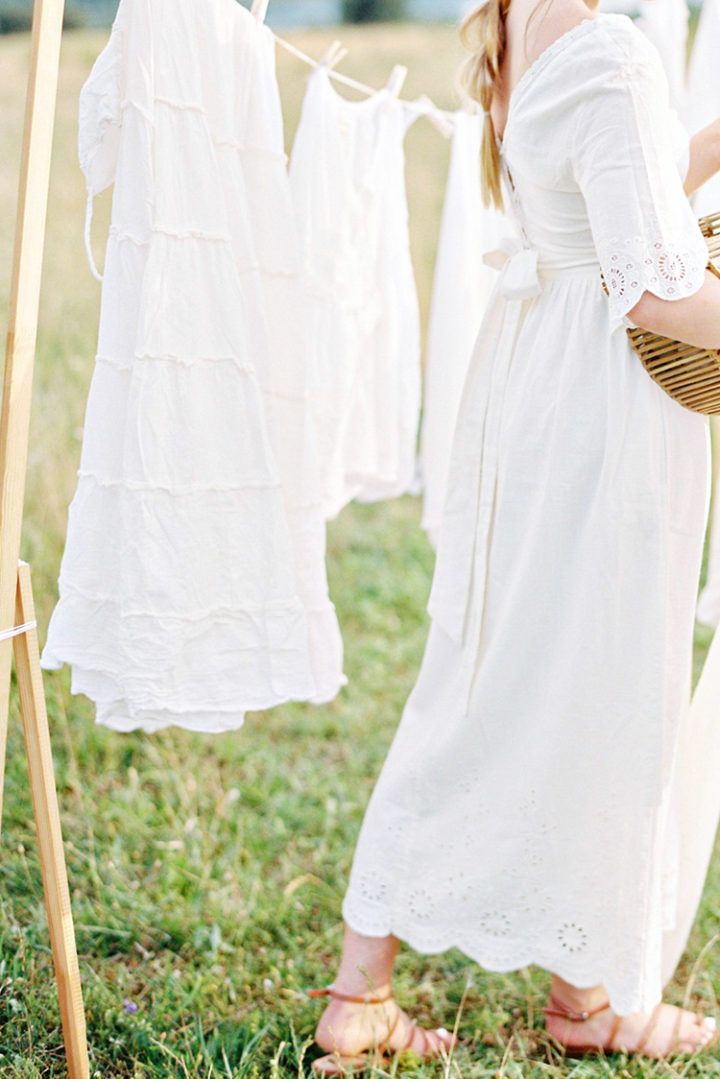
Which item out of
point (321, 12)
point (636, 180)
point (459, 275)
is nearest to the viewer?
point (636, 180)

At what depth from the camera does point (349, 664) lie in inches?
122

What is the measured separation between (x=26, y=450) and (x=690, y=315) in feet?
2.62

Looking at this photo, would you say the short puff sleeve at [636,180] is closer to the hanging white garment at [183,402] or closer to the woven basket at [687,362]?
the woven basket at [687,362]

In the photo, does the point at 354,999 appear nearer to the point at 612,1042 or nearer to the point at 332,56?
the point at 612,1042

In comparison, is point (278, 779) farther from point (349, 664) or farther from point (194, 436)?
point (194, 436)

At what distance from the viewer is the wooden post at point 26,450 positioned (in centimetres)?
116

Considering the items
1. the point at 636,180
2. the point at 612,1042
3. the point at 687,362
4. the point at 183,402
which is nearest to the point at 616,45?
the point at 636,180

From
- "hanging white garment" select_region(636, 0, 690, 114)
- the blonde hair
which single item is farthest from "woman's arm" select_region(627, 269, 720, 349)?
"hanging white garment" select_region(636, 0, 690, 114)

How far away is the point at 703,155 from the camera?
1.49 metres

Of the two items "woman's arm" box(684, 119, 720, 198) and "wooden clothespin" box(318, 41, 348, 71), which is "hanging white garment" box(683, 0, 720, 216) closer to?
"woman's arm" box(684, 119, 720, 198)

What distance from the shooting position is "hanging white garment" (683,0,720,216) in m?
1.95

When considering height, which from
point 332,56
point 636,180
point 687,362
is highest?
point 332,56

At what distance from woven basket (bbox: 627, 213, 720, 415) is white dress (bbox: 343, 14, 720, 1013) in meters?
0.03

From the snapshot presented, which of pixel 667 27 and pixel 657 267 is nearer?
pixel 657 267
